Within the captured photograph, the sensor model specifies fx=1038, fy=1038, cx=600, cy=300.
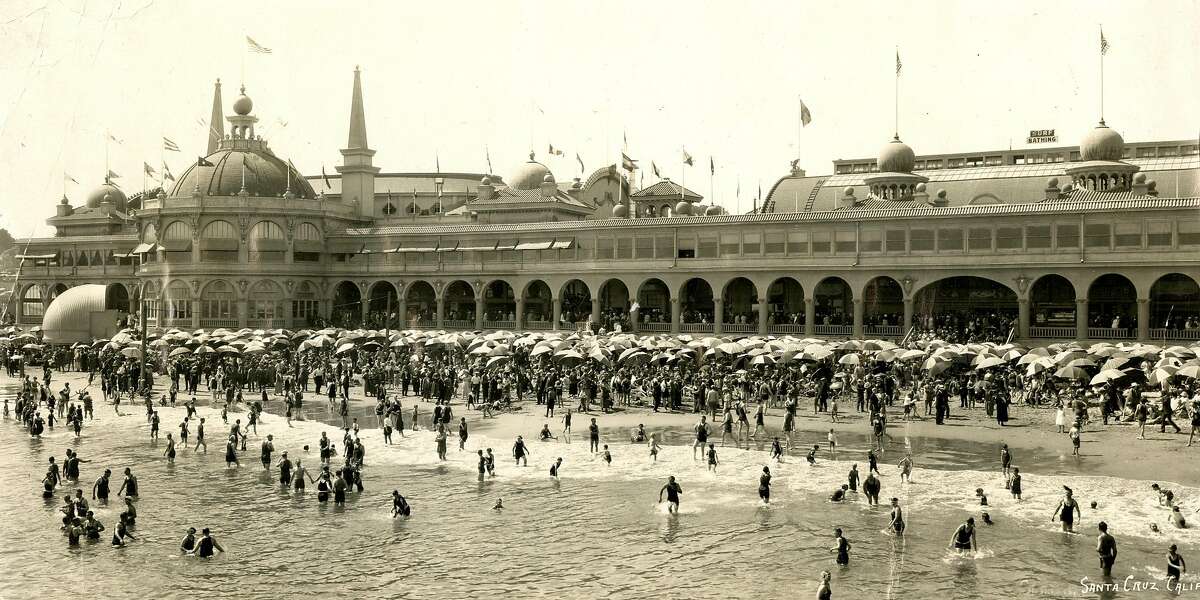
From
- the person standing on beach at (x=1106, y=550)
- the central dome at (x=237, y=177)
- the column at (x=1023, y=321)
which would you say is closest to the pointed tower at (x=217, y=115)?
the central dome at (x=237, y=177)

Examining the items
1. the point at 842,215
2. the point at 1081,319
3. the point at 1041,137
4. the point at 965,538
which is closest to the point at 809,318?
the point at 842,215

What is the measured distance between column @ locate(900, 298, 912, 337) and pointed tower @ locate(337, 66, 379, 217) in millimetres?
54411

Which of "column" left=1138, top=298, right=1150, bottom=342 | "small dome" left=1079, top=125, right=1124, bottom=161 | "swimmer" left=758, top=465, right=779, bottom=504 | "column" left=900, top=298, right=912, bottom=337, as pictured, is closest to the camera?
"swimmer" left=758, top=465, right=779, bottom=504

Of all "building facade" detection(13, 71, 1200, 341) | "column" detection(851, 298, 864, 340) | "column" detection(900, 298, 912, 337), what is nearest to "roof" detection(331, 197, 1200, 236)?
"building facade" detection(13, 71, 1200, 341)

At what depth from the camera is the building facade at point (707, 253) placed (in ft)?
192

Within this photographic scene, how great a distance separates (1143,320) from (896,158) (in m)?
22.8

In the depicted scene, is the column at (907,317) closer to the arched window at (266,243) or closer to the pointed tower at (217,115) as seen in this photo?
the arched window at (266,243)

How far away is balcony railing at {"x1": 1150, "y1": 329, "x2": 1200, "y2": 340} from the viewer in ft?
174

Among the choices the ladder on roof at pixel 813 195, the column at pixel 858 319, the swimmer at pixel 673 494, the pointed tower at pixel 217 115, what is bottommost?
the swimmer at pixel 673 494

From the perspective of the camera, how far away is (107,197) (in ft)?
345

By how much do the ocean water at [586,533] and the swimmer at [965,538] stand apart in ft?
1.06

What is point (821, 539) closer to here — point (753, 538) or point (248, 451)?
point (753, 538)

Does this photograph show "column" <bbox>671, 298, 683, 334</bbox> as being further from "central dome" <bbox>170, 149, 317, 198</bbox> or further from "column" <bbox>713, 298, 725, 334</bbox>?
"central dome" <bbox>170, 149, 317, 198</bbox>

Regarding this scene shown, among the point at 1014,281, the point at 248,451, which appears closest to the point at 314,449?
the point at 248,451
